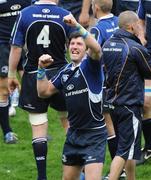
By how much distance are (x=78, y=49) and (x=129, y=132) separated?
1.14 m

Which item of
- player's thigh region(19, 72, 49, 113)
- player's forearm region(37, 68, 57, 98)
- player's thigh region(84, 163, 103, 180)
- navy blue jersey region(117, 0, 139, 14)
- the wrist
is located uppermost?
navy blue jersey region(117, 0, 139, 14)

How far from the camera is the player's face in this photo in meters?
6.59

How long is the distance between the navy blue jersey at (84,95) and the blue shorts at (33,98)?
3.48 feet

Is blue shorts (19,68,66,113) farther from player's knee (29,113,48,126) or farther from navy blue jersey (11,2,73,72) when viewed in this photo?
navy blue jersey (11,2,73,72)

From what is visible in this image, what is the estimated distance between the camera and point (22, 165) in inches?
336

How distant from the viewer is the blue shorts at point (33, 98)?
25.5ft

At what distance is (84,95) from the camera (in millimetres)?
6633

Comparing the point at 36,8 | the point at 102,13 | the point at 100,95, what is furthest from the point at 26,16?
the point at 100,95

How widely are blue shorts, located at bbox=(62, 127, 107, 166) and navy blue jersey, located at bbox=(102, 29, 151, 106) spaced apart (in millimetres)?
608

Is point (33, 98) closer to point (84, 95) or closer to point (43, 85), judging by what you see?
point (43, 85)

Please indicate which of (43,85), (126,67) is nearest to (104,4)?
(126,67)

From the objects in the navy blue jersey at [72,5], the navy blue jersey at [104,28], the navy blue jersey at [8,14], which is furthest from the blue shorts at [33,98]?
the navy blue jersey at [72,5]

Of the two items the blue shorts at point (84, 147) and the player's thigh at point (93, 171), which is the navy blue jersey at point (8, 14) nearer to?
the blue shorts at point (84, 147)

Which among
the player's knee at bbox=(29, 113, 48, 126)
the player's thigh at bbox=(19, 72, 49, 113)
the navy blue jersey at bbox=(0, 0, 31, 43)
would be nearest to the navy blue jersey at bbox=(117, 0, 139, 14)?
the navy blue jersey at bbox=(0, 0, 31, 43)
